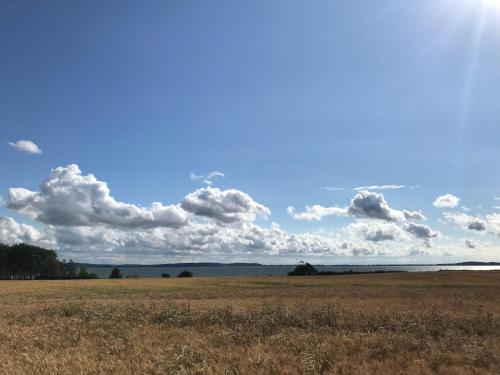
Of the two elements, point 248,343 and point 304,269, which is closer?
point 248,343

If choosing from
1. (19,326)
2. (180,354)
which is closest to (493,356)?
(180,354)

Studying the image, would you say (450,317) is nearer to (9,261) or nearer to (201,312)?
(201,312)

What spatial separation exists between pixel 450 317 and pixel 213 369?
394 inches

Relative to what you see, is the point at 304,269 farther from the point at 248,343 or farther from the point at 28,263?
the point at 248,343

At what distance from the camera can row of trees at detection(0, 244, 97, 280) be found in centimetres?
15550

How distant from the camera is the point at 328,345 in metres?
11.0

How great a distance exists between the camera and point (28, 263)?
15575 cm

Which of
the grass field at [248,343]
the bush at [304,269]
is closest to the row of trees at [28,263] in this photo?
the bush at [304,269]

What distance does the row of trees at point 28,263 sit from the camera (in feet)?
510

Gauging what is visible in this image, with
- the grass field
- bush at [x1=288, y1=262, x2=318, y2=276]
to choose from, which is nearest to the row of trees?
bush at [x1=288, y1=262, x2=318, y2=276]

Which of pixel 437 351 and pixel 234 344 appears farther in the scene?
pixel 234 344

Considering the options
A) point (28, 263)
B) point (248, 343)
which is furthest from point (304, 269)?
point (248, 343)

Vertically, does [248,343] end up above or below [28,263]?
below

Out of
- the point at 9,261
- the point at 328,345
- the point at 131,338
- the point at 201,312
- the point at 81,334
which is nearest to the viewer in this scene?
the point at 328,345
